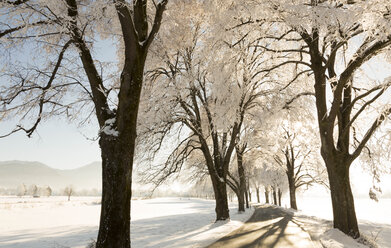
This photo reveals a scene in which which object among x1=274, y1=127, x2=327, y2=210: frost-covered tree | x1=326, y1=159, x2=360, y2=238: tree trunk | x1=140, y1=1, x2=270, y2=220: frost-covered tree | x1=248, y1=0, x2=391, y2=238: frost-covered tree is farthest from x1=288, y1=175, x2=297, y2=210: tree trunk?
x1=326, y1=159, x2=360, y2=238: tree trunk

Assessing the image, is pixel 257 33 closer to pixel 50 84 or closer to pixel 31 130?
pixel 50 84

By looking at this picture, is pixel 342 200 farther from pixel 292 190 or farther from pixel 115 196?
pixel 292 190

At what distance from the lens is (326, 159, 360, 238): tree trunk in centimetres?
827

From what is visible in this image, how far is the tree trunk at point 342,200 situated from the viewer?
326 inches

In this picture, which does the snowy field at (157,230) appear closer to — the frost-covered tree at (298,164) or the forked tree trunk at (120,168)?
the forked tree trunk at (120,168)

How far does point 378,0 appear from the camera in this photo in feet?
16.9

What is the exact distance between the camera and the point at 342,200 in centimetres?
845

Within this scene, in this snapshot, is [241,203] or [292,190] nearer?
[241,203]

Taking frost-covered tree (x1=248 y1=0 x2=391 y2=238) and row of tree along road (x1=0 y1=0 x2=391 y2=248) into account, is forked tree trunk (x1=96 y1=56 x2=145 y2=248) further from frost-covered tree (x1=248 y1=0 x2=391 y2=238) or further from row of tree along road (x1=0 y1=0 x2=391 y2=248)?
frost-covered tree (x1=248 y1=0 x2=391 y2=238)

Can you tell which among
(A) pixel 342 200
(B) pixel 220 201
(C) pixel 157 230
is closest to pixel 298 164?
(B) pixel 220 201

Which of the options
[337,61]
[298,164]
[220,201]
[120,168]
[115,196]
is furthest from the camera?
[298,164]

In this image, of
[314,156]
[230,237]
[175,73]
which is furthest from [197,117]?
[314,156]

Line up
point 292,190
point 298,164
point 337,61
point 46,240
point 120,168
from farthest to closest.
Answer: point 298,164 → point 292,190 → point 337,61 → point 46,240 → point 120,168

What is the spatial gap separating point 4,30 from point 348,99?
35.7 ft
